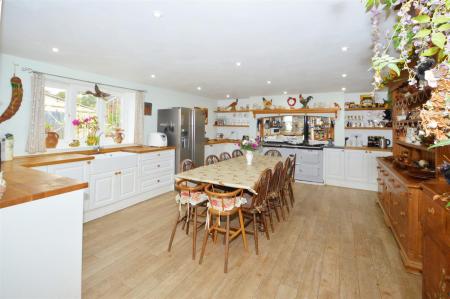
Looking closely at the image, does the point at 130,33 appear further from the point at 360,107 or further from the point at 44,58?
the point at 360,107

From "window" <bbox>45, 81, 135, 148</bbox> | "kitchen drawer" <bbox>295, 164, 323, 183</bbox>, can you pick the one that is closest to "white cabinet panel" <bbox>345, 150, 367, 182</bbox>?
"kitchen drawer" <bbox>295, 164, 323, 183</bbox>

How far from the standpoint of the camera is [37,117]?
10.7ft

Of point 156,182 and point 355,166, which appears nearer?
point 156,182

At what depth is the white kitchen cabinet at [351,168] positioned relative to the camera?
507 cm

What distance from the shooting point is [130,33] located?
2.34 m

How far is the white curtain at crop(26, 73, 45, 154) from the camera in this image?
127 inches

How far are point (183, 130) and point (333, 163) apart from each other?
12.0ft

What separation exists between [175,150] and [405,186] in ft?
13.1

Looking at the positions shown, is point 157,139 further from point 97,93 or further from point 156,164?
point 97,93

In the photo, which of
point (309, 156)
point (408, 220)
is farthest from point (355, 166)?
point (408, 220)

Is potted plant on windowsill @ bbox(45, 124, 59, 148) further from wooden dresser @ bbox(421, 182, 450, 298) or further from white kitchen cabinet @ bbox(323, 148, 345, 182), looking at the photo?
white kitchen cabinet @ bbox(323, 148, 345, 182)

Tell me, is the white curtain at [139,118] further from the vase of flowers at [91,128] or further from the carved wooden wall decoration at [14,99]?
the carved wooden wall decoration at [14,99]

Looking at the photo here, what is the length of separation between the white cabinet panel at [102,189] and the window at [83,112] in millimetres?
1006

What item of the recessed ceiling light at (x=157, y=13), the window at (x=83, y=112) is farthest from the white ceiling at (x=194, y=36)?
the window at (x=83, y=112)
